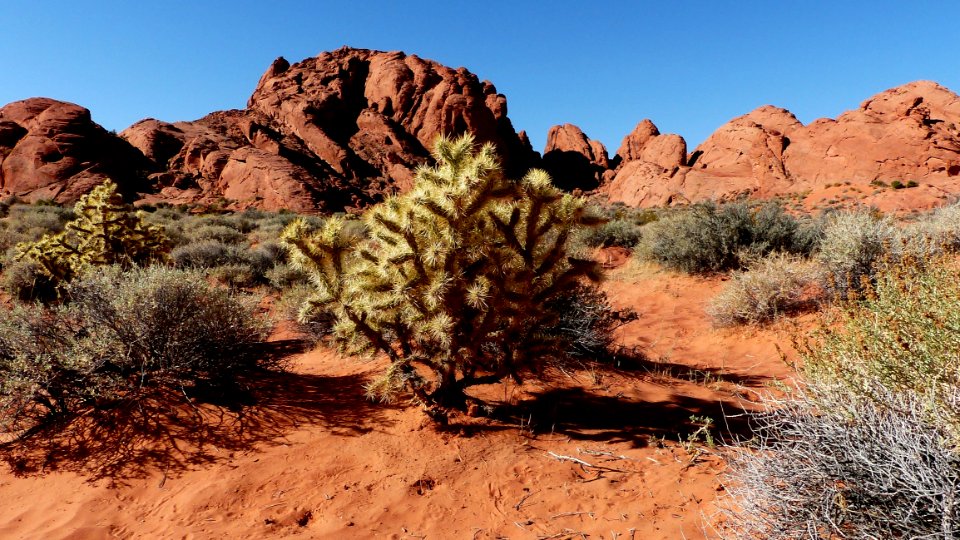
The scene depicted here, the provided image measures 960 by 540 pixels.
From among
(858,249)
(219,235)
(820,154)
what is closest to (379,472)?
(858,249)

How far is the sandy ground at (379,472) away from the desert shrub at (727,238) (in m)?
6.56

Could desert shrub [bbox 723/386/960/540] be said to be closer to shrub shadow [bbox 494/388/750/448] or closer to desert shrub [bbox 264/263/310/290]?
shrub shadow [bbox 494/388/750/448]

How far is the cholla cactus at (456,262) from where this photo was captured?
130 inches

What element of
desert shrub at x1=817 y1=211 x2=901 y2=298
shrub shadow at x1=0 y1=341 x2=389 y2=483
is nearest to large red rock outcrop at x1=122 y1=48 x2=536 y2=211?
desert shrub at x1=817 y1=211 x2=901 y2=298

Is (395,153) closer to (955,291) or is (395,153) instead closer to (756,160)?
(756,160)

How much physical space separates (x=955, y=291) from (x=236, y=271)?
487 inches

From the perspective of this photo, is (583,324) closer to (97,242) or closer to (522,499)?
(522,499)

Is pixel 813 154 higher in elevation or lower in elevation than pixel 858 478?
higher

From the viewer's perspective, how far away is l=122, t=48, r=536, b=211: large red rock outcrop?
1428 inches

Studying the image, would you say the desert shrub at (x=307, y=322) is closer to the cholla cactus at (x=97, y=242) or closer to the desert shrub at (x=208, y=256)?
the cholla cactus at (x=97, y=242)

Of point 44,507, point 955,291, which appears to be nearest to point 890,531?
point 955,291

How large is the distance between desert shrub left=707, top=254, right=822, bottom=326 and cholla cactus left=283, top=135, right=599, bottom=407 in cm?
517

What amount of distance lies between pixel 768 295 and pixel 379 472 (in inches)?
A: 270

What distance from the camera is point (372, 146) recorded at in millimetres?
47469
